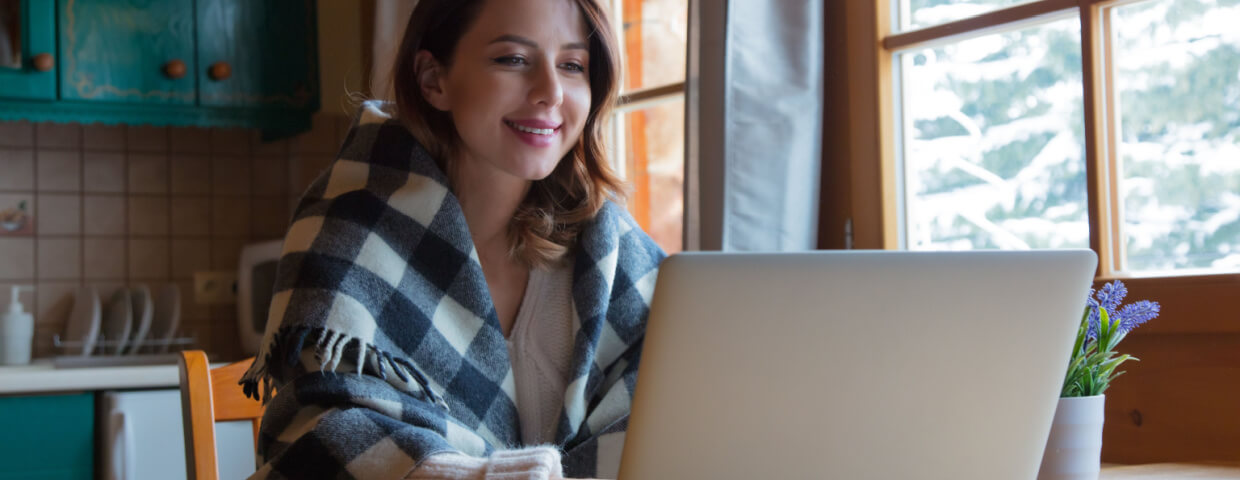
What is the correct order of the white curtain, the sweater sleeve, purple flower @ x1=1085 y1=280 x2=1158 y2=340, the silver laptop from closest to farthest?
1. the silver laptop
2. the sweater sleeve
3. purple flower @ x1=1085 y1=280 x2=1158 y2=340
4. the white curtain

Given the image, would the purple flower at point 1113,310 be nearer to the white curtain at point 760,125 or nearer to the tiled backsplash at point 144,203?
the white curtain at point 760,125

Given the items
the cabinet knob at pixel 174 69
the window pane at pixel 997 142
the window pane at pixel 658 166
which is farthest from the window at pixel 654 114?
the cabinet knob at pixel 174 69

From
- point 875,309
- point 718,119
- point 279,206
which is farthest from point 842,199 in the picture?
point 279,206

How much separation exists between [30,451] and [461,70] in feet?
4.81

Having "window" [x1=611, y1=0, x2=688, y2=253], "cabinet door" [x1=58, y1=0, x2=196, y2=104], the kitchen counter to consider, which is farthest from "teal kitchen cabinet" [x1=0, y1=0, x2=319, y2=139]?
"window" [x1=611, y1=0, x2=688, y2=253]

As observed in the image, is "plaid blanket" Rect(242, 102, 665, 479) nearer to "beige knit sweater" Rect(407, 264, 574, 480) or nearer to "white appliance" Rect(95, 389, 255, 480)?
"beige knit sweater" Rect(407, 264, 574, 480)

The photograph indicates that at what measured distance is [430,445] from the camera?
2.81ft

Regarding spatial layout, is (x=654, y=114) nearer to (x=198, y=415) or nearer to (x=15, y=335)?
(x=198, y=415)

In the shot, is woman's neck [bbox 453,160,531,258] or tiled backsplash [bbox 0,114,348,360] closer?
woman's neck [bbox 453,160,531,258]

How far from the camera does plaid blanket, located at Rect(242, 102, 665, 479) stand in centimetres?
94

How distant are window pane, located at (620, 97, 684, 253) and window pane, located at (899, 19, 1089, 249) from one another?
54 cm

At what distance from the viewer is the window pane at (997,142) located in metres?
1.46

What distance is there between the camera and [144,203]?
9.12 feet

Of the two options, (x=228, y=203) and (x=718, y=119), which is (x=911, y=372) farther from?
(x=228, y=203)
